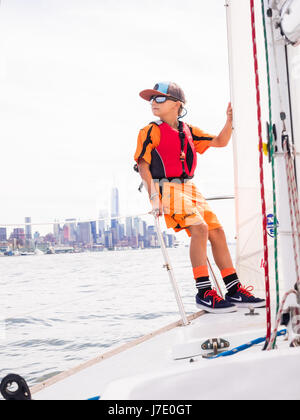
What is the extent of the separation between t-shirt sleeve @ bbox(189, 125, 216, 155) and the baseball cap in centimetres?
15

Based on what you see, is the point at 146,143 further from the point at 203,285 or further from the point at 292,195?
the point at 292,195

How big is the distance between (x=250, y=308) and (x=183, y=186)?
20.3 inches

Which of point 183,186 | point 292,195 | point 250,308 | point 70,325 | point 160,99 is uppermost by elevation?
point 160,99

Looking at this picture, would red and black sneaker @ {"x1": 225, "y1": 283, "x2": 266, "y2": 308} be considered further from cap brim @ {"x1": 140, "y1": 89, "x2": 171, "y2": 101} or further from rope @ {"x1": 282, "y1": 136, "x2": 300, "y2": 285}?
cap brim @ {"x1": 140, "y1": 89, "x2": 171, "y2": 101}

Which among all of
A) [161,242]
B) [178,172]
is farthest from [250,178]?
[161,242]

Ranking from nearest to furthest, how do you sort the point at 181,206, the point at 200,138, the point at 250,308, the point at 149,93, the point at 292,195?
1. the point at 292,195
2. the point at 250,308
3. the point at 181,206
4. the point at 149,93
5. the point at 200,138

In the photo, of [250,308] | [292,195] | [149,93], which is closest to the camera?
[292,195]

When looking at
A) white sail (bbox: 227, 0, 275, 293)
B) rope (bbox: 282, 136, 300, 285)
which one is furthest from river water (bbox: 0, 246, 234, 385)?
A: rope (bbox: 282, 136, 300, 285)

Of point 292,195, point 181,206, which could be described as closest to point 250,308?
point 181,206

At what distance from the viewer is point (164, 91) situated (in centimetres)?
183

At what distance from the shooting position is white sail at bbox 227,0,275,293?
184 cm
